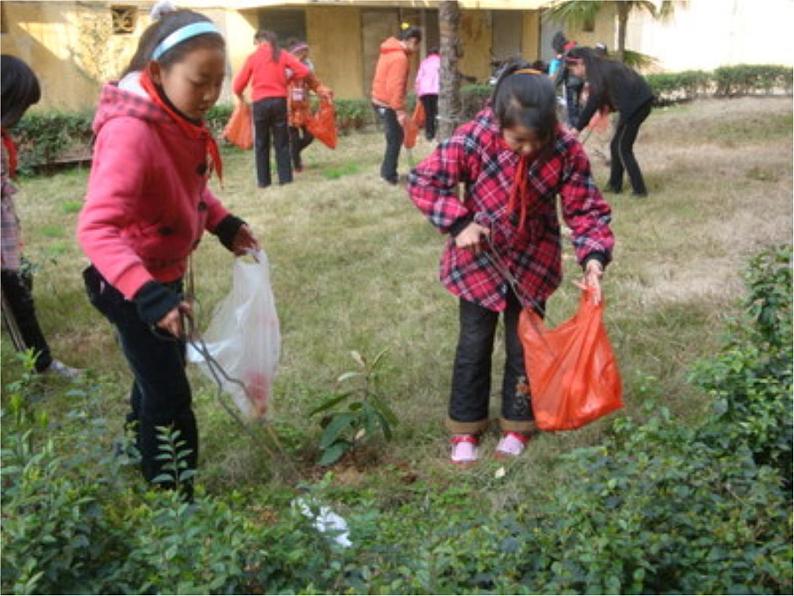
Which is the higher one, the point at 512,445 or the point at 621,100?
the point at 621,100

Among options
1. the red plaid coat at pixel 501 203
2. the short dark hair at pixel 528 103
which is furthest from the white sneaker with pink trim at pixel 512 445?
the short dark hair at pixel 528 103

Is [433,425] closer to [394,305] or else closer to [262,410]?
[262,410]

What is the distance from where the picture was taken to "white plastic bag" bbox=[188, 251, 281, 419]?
10.00 ft

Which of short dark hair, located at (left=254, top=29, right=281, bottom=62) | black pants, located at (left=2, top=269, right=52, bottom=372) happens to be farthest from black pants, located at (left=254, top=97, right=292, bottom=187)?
black pants, located at (left=2, top=269, right=52, bottom=372)

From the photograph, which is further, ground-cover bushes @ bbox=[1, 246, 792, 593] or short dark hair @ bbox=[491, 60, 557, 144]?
short dark hair @ bbox=[491, 60, 557, 144]

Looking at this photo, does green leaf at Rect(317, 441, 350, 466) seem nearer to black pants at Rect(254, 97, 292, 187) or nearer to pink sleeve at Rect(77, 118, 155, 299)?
pink sleeve at Rect(77, 118, 155, 299)

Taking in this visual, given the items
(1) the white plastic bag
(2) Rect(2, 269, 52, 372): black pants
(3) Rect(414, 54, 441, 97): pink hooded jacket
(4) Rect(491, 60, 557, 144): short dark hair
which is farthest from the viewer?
(3) Rect(414, 54, 441, 97): pink hooded jacket

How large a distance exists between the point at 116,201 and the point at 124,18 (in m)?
13.6

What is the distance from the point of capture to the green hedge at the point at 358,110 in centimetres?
1138

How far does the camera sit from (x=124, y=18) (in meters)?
14.6

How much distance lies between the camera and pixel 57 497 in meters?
1.98

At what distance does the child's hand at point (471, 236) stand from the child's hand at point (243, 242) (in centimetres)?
71

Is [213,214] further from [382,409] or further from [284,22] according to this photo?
[284,22]

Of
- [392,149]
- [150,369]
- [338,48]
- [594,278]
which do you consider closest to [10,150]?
[150,369]
